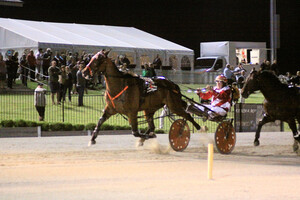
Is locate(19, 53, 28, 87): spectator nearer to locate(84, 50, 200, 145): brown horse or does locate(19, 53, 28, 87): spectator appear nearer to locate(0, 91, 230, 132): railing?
locate(0, 91, 230, 132): railing

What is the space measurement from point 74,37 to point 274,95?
61.9 feet

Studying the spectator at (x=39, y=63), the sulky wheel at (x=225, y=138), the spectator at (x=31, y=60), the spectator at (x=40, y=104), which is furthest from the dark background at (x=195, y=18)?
the sulky wheel at (x=225, y=138)

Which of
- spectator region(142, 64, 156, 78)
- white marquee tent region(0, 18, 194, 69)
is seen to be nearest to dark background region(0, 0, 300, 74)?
white marquee tent region(0, 18, 194, 69)

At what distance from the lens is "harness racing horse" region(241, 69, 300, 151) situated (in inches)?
538

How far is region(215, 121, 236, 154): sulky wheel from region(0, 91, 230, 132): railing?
290 inches

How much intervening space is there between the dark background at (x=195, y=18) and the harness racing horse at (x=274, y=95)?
82.5 feet

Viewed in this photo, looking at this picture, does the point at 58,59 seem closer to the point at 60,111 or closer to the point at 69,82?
the point at 69,82

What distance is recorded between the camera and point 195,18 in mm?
42594

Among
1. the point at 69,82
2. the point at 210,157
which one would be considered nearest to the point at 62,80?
the point at 69,82

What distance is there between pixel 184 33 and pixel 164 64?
9.10 m

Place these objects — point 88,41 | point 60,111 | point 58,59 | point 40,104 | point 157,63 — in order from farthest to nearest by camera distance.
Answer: point 157,63 < point 88,41 < point 58,59 < point 60,111 < point 40,104

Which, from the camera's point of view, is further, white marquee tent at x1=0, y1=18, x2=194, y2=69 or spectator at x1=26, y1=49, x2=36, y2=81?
white marquee tent at x1=0, y1=18, x2=194, y2=69

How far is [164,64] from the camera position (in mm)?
34062

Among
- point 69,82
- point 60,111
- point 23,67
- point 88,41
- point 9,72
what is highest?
point 88,41
